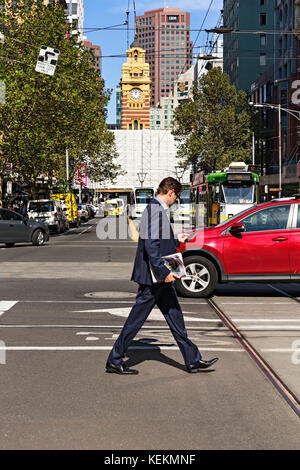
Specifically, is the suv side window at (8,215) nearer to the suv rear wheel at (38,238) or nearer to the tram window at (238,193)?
the suv rear wheel at (38,238)

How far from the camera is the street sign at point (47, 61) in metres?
29.8

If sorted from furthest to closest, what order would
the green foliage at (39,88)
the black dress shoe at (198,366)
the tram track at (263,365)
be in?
1. the green foliage at (39,88)
2. the black dress shoe at (198,366)
3. the tram track at (263,365)

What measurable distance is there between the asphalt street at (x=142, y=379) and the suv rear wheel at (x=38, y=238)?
15.9 metres

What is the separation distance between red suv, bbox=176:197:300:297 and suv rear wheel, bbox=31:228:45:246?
54.3ft

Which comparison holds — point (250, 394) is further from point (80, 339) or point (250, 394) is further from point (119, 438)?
point (80, 339)

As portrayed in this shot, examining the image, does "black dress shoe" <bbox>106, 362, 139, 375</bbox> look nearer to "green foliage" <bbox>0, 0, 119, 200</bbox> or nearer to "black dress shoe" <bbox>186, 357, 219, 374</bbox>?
"black dress shoe" <bbox>186, 357, 219, 374</bbox>

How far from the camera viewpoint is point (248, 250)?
12.1m

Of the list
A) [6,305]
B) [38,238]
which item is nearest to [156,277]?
[6,305]

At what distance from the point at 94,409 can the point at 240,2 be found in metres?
99.7

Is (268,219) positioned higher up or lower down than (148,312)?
higher up

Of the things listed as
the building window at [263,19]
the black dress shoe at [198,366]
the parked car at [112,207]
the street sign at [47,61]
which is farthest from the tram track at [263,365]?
the building window at [263,19]

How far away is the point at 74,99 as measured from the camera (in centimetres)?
4172

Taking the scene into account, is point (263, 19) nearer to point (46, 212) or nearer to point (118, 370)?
point (46, 212)

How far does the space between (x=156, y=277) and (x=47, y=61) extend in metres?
31.3
